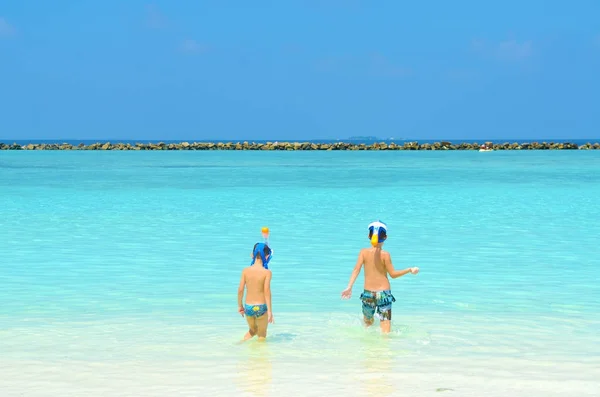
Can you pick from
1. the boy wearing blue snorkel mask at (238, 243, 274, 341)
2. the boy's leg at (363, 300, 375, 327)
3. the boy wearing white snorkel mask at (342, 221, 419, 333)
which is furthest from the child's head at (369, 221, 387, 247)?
the boy wearing blue snorkel mask at (238, 243, 274, 341)

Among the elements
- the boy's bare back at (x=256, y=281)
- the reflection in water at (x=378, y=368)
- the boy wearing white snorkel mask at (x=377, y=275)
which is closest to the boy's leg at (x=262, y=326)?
the boy's bare back at (x=256, y=281)

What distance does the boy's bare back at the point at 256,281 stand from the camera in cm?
940

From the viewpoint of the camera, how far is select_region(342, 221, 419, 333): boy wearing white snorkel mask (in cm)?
1000

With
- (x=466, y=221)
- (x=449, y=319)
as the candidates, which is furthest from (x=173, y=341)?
(x=466, y=221)

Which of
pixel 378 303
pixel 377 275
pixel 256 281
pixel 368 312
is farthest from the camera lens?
pixel 368 312

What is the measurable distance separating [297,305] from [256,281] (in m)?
3.29

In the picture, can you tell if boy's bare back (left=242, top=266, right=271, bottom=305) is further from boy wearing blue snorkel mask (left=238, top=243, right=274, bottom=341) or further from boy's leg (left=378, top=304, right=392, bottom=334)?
boy's leg (left=378, top=304, right=392, bottom=334)

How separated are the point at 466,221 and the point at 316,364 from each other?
54.5 ft

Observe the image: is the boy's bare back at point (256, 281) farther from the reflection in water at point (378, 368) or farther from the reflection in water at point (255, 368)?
the reflection in water at point (378, 368)

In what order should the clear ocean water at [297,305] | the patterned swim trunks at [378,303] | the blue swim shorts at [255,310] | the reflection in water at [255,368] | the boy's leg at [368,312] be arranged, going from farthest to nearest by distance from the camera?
1. the boy's leg at [368,312]
2. the patterned swim trunks at [378,303]
3. the blue swim shorts at [255,310]
4. the clear ocean water at [297,305]
5. the reflection in water at [255,368]

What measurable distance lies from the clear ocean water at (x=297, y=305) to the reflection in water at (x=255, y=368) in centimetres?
3

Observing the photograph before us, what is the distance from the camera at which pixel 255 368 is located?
29.6ft

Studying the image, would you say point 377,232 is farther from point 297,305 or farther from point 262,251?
point 297,305

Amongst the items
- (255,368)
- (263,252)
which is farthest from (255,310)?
(255,368)
